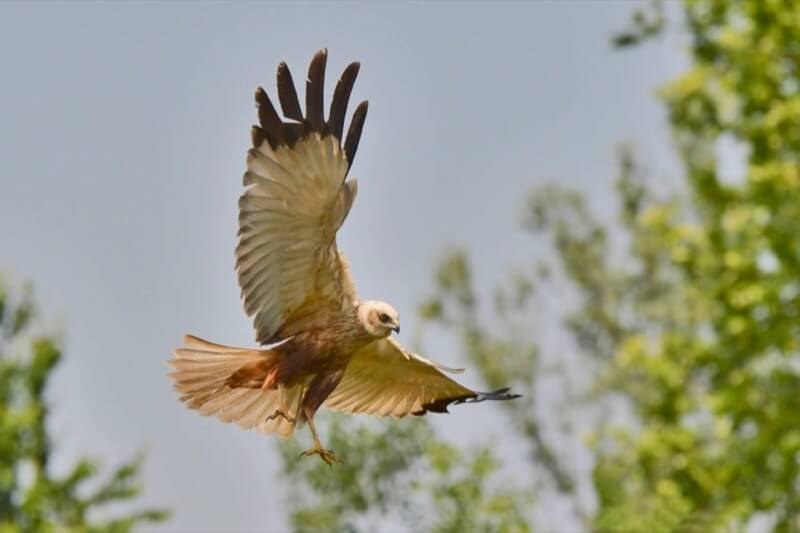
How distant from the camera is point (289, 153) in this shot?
7.66 metres

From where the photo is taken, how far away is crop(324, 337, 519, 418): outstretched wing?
328 inches

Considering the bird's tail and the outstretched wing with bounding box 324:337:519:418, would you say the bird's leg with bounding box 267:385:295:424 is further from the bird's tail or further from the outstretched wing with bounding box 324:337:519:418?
the outstretched wing with bounding box 324:337:519:418

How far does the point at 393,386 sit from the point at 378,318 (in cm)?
97

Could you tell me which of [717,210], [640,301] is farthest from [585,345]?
[717,210]

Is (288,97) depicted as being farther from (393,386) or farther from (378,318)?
(393,386)

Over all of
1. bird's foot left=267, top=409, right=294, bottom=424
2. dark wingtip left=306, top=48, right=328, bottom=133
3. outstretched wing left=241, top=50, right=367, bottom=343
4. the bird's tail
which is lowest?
bird's foot left=267, top=409, right=294, bottom=424

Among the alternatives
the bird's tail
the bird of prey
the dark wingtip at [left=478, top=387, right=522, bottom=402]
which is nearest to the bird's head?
the bird of prey

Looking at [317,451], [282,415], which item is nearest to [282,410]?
[282,415]

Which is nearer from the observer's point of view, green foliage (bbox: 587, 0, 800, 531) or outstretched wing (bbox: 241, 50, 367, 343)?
outstretched wing (bbox: 241, 50, 367, 343)

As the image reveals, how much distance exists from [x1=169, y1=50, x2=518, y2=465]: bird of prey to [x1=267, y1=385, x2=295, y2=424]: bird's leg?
13 mm

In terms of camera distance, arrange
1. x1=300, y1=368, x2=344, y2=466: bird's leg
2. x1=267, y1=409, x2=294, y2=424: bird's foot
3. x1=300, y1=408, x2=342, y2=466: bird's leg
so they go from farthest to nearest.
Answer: x1=267, y1=409, x2=294, y2=424: bird's foot
x1=300, y1=368, x2=344, y2=466: bird's leg
x1=300, y1=408, x2=342, y2=466: bird's leg

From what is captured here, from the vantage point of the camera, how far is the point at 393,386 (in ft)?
28.0

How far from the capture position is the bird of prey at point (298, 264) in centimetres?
762

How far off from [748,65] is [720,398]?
3395 millimetres
